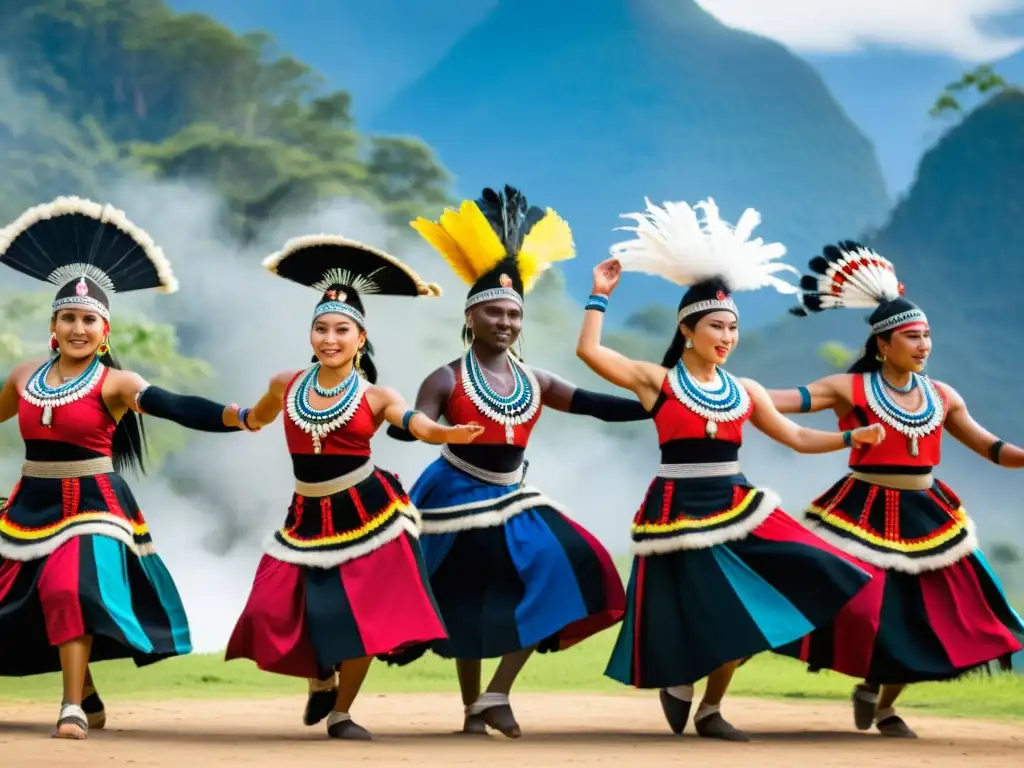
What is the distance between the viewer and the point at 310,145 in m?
15.8

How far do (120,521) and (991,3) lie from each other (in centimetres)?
1278

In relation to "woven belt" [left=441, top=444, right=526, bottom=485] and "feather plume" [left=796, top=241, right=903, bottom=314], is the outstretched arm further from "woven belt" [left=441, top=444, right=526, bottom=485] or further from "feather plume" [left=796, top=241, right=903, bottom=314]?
"feather plume" [left=796, top=241, right=903, bottom=314]

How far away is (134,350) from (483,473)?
7.59m

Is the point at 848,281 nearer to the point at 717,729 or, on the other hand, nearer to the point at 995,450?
the point at 995,450

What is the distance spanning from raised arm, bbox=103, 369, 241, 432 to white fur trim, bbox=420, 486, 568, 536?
32.8 inches

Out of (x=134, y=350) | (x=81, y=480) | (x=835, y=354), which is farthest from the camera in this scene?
(x=835, y=354)

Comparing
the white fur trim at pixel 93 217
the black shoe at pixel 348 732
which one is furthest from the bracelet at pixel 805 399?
the white fur trim at pixel 93 217

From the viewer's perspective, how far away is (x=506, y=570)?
571 centimetres

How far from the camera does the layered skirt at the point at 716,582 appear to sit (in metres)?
5.34

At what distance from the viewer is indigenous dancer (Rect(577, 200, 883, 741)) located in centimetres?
538

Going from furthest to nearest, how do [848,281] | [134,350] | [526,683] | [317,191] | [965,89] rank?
1. [965,89]
2. [317,191]
3. [134,350]
4. [526,683]
5. [848,281]

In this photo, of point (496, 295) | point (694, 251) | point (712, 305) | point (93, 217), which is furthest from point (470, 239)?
point (93, 217)

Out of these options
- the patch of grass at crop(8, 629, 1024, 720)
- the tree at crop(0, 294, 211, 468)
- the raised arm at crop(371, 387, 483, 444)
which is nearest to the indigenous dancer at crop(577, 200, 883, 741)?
the raised arm at crop(371, 387, 483, 444)

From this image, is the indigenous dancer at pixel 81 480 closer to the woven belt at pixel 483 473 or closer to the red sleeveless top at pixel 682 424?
the woven belt at pixel 483 473
